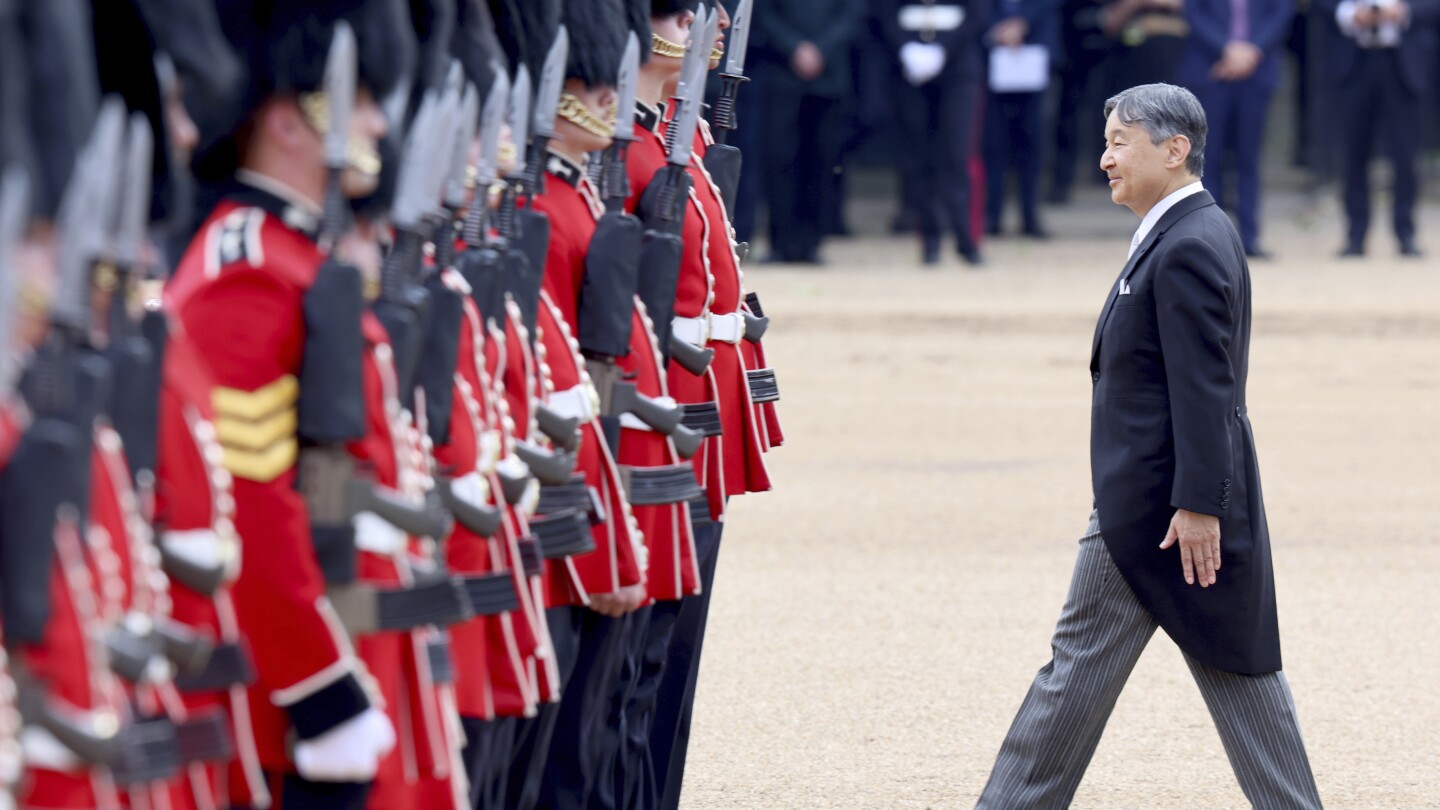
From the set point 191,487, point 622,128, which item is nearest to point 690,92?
point 622,128

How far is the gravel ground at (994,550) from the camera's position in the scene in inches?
214

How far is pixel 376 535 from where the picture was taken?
298 centimetres

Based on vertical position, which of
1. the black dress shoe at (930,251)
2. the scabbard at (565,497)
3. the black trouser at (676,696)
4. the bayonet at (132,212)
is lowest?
the black dress shoe at (930,251)

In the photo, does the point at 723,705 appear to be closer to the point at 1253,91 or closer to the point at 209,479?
the point at 209,479

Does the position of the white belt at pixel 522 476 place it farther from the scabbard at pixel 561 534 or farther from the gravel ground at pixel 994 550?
the gravel ground at pixel 994 550

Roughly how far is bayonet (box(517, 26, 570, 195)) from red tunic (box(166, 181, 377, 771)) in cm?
99

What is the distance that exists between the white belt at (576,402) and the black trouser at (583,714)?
381mm

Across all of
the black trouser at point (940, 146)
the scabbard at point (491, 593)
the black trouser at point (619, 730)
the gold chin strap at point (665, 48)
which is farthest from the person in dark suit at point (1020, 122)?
the scabbard at point (491, 593)

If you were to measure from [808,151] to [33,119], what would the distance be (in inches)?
455

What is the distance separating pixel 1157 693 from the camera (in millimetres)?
6043

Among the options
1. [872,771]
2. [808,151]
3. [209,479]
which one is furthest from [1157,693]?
[808,151]

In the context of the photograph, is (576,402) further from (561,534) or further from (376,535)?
(376,535)

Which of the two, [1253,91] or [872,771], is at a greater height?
[1253,91]

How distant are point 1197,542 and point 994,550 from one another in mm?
3265
